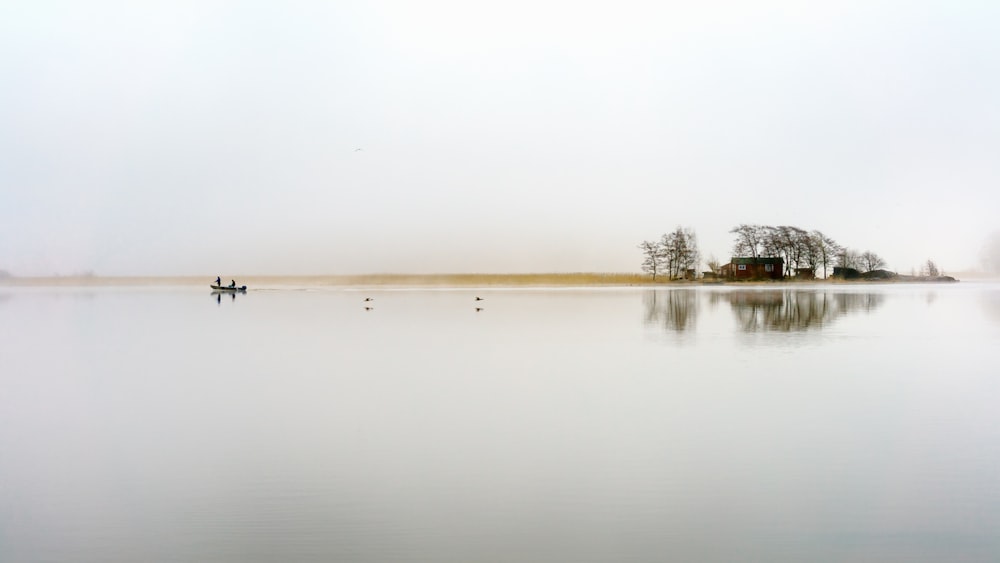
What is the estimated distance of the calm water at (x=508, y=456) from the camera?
5367mm

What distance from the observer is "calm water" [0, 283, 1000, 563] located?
211 inches

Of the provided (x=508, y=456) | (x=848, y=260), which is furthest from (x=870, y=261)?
(x=508, y=456)

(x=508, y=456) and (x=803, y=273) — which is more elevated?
(x=803, y=273)

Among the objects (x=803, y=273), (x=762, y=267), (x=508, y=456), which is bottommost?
(x=508, y=456)

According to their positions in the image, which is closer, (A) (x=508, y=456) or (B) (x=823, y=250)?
(A) (x=508, y=456)

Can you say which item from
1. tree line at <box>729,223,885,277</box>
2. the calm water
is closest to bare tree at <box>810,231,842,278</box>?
tree line at <box>729,223,885,277</box>

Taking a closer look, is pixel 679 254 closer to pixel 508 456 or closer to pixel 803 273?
pixel 803 273

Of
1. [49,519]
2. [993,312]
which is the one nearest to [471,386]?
[49,519]

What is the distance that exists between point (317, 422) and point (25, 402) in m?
5.61

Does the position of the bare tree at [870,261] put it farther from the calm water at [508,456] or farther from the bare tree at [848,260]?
the calm water at [508,456]

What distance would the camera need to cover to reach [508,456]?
24.6 ft

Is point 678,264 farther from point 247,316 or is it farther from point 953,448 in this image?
point 953,448

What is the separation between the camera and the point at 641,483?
21.4 feet

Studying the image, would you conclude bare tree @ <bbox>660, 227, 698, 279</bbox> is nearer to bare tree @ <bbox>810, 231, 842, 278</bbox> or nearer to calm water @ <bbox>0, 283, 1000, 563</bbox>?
bare tree @ <bbox>810, 231, 842, 278</bbox>
